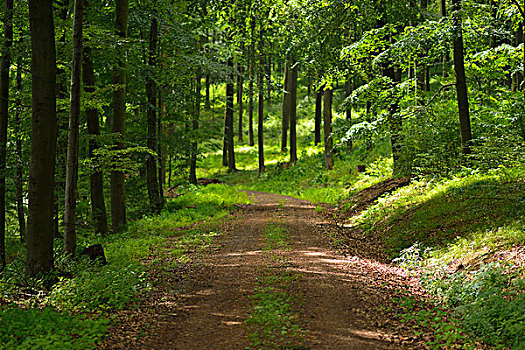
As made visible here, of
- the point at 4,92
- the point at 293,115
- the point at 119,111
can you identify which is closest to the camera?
the point at 4,92

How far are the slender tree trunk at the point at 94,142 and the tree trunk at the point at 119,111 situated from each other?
440 millimetres

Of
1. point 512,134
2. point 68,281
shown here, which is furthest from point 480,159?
point 68,281

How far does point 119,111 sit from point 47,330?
8.60m

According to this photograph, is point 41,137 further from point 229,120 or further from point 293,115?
point 229,120

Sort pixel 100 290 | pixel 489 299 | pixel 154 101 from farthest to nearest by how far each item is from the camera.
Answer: pixel 154 101 → pixel 100 290 → pixel 489 299

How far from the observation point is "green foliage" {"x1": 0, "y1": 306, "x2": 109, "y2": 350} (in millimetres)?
4645

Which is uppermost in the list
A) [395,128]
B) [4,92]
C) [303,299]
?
[4,92]

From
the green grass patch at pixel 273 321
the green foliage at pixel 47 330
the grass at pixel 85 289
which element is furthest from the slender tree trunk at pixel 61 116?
the green grass patch at pixel 273 321

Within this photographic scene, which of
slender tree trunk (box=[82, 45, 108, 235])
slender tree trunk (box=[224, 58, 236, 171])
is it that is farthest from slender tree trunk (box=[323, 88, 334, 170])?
slender tree trunk (box=[82, 45, 108, 235])

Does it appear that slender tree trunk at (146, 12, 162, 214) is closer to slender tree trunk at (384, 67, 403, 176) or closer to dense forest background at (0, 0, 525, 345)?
dense forest background at (0, 0, 525, 345)

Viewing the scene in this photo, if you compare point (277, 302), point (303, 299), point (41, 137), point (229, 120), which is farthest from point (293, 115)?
point (277, 302)

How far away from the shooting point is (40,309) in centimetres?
582

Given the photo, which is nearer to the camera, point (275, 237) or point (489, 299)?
point (489, 299)

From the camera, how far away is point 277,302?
6.11 m
